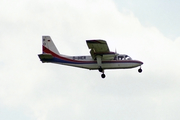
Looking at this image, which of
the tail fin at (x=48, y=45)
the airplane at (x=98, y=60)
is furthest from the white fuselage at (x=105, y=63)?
the tail fin at (x=48, y=45)

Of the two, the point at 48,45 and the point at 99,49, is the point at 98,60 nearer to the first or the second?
the point at 99,49

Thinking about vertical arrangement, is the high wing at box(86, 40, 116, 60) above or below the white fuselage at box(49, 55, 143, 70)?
above

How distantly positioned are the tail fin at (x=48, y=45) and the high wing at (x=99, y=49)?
6236mm

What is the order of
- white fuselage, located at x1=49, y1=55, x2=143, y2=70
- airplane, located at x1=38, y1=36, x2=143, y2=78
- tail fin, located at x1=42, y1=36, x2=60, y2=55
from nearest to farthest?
airplane, located at x1=38, y1=36, x2=143, y2=78, white fuselage, located at x1=49, y1=55, x2=143, y2=70, tail fin, located at x1=42, y1=36, x2=60, y2=55

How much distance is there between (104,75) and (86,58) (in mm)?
3185

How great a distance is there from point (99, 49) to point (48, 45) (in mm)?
8535

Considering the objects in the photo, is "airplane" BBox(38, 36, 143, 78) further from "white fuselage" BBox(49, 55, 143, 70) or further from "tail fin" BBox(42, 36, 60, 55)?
"tail fin" BBox(42, 36, 60, 55)

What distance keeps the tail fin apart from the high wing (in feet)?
20.5

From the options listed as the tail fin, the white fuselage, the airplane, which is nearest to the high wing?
the airplane

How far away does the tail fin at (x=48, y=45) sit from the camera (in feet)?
172

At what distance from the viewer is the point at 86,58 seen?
49.8 meters

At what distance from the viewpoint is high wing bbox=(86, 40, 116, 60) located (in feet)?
152

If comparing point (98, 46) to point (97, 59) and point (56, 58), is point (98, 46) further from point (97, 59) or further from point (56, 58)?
point (56, 58)

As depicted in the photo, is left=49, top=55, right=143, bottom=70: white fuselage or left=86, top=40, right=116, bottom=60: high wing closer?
left=86, top=40, right=116, bottom=60: high wing
